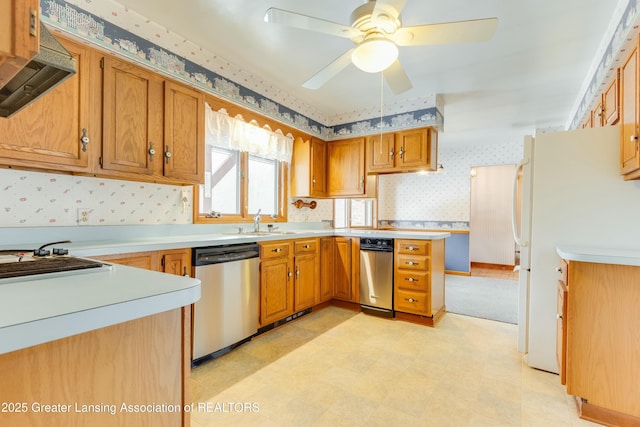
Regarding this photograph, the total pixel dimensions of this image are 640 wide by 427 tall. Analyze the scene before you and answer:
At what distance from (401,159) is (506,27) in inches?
63.5

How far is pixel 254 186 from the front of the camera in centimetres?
348

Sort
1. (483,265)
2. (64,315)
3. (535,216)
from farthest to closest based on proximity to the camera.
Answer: (483,265) → (535,216) → (64,315)

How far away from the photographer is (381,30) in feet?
5.46

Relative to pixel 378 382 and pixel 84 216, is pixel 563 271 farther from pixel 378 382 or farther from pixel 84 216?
pixel 84 216

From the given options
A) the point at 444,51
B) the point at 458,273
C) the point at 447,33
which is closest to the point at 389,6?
the point at 447,33

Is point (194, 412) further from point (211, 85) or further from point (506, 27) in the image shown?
point (506, 27)

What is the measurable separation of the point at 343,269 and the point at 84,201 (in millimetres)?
2577

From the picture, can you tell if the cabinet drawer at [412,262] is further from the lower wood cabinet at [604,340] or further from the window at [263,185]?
the window at [263,185]

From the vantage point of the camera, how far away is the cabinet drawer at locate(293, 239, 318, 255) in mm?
3146

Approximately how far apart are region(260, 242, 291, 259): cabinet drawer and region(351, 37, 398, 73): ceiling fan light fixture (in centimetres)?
171

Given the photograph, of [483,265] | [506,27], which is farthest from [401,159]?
[483,265]

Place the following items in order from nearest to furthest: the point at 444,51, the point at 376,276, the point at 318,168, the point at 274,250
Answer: the point at 444,51 → the point at 274,250 → the point at 376,276 → the point at 318,168

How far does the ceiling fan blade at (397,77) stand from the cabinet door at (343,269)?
1824 mm

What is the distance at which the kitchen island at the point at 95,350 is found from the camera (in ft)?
1.90
